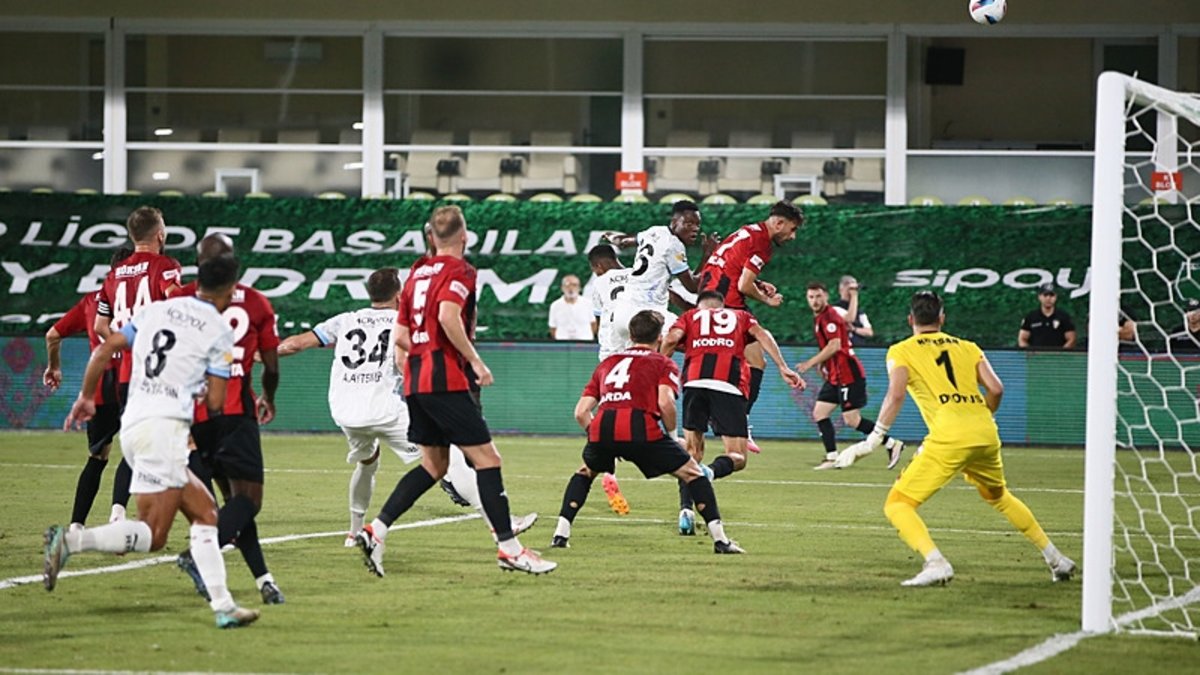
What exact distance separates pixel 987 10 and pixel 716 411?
8.57 metres

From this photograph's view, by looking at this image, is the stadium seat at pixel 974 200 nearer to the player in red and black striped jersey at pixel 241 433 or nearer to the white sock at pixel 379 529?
the white sock at pixel 379 529

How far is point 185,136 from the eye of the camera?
29.3 meters

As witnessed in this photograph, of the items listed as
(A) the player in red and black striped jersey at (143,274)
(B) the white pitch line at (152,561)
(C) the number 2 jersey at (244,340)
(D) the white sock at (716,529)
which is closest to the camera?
(C) the number 2 jersey at (244,340)

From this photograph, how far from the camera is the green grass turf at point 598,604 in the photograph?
719 cm

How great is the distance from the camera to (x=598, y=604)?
343 inches

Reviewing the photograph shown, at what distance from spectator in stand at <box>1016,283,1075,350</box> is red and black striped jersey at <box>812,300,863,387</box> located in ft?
13.1

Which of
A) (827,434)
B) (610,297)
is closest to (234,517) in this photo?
(610,297)

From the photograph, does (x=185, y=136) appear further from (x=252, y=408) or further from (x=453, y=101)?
(x=252, y=408)

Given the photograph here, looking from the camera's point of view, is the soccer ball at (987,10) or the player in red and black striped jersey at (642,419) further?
the soccer ball at (987,10)

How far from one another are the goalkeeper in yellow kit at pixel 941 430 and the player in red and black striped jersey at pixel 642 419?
1.44 meters

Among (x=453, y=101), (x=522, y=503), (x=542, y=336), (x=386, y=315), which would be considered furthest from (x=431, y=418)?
(x=453, y=101)

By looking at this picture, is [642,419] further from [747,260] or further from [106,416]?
[106,416]

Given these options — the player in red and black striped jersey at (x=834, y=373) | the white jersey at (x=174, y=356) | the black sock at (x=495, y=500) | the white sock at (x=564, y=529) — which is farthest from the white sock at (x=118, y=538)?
the player in red and black striped jersey at (x=834, y=373)

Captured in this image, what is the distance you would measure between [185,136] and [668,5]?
8.64m
